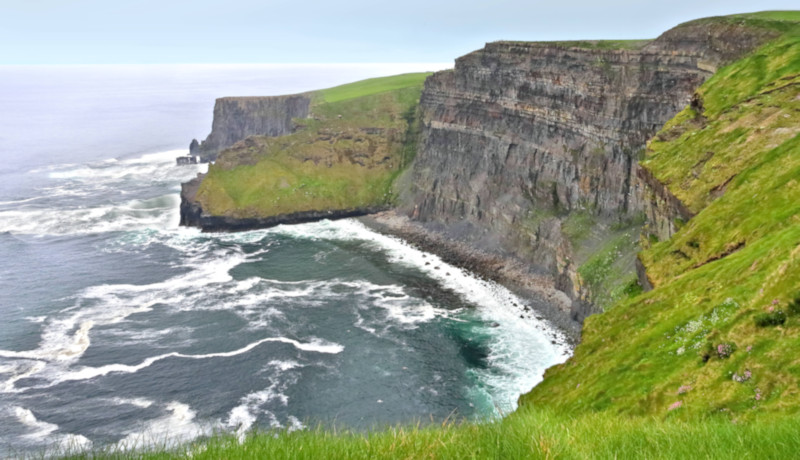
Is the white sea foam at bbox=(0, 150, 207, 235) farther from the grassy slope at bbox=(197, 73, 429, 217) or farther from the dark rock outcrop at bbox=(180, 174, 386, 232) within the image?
the grassy slope at bbox=(197, 73, 429, 217)

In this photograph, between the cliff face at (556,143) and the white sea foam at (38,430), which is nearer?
the white sea foam at (38,430)

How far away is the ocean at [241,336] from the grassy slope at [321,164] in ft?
45.7

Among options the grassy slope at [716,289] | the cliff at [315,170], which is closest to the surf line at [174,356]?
the grassy slope at [716,289]

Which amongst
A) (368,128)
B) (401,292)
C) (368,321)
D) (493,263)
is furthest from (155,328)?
(368,128)

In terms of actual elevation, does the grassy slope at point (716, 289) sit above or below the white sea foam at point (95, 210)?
above

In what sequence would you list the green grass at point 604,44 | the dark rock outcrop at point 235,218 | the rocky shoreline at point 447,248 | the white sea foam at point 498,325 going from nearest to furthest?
the white sea foam at point 498,325 → the rocky shoreline at point 447,248 → the green grass at point 604,44 → the dark rock outcrop at point 235,218

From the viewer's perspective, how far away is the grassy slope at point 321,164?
452ft

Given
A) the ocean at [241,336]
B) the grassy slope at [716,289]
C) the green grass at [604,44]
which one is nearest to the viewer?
the grassy slope at [716,289]

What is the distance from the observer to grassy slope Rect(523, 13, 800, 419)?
22094mm

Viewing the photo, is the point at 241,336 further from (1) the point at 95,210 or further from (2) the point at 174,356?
(1) the point at 95,210

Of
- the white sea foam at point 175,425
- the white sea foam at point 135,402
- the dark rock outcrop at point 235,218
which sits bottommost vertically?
the white sea foam at point 175,425

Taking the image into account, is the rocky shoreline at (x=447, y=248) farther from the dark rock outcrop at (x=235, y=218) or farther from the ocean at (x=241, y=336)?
the ocean at (x=241, y=336)

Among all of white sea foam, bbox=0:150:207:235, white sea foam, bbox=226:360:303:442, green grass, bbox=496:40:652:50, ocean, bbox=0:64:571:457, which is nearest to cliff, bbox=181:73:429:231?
ocean, bbox=0:64:571:457

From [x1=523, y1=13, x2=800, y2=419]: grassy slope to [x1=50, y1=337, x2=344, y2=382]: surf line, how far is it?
39.4 metres
